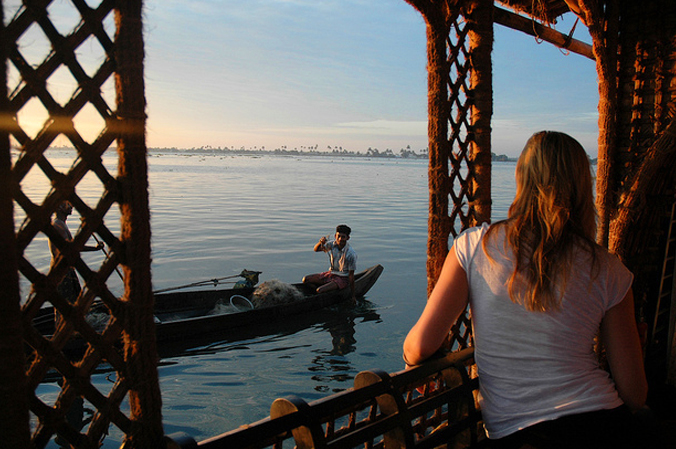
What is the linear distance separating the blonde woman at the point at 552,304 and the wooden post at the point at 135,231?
954 mm

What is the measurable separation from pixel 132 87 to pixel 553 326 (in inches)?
59.5

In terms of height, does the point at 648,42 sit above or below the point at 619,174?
above

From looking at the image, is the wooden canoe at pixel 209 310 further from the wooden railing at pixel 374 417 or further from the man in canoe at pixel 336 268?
the wooden railing at pixel 374 417

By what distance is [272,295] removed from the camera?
30.8 feet

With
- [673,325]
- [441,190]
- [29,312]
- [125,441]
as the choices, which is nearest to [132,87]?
[29,312]

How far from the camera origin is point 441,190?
326 centimetres

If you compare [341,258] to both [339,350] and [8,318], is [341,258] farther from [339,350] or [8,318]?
[8,318]

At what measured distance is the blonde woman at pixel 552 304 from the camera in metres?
1.52

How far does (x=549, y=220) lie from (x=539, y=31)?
3.86 m

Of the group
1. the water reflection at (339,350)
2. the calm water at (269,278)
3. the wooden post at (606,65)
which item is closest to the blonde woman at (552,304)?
the wooden post at (606,65)

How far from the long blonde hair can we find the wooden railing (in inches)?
27.2

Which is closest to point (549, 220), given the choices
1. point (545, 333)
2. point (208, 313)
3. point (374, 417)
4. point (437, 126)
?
point (545, 333)

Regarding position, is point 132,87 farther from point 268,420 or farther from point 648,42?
point 648,42

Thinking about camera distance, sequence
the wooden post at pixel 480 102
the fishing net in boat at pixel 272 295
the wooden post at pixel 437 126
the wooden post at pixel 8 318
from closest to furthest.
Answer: the wooden post at pixel 8 318
the wooden post at pixel 437 126
the wooden post at pixel 480 102
the fishing net in boat at pixel 272 295
